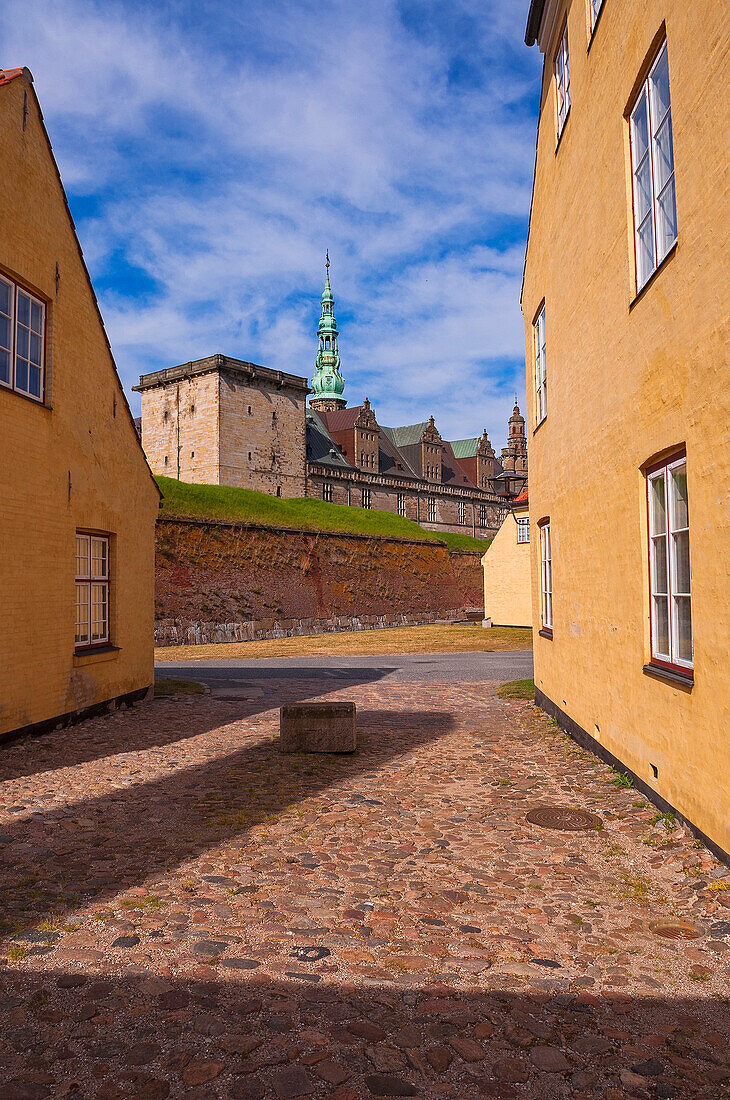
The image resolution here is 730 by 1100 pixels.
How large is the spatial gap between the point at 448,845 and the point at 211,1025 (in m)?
2.47

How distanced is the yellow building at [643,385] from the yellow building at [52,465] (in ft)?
20.2

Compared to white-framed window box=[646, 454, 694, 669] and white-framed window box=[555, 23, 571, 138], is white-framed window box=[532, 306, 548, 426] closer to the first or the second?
white-framed window box=[555, 23, 571, 138]

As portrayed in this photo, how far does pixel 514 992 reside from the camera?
129 inches

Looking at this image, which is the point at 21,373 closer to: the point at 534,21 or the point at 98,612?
the point at 98,612

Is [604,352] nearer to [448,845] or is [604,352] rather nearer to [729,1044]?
[448,845]

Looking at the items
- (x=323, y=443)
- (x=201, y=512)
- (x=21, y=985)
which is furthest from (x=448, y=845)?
(x=323, y=443)

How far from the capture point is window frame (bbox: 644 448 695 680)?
17.1ft

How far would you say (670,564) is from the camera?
547 centimetres

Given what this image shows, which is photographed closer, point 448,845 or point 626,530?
point 448,845

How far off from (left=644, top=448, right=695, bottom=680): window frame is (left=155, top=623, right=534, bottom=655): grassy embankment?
58.9ft

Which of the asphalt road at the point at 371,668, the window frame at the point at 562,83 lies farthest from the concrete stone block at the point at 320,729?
the window frame at the point at 562,83

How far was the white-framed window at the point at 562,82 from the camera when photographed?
8688 millimetres

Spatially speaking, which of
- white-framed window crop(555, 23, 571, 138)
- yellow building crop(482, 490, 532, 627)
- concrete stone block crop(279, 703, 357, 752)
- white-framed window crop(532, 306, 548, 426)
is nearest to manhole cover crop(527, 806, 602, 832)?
concrete stone block crop(279, 703, 357, 752)

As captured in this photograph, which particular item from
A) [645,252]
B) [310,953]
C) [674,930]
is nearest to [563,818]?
[674,930]
